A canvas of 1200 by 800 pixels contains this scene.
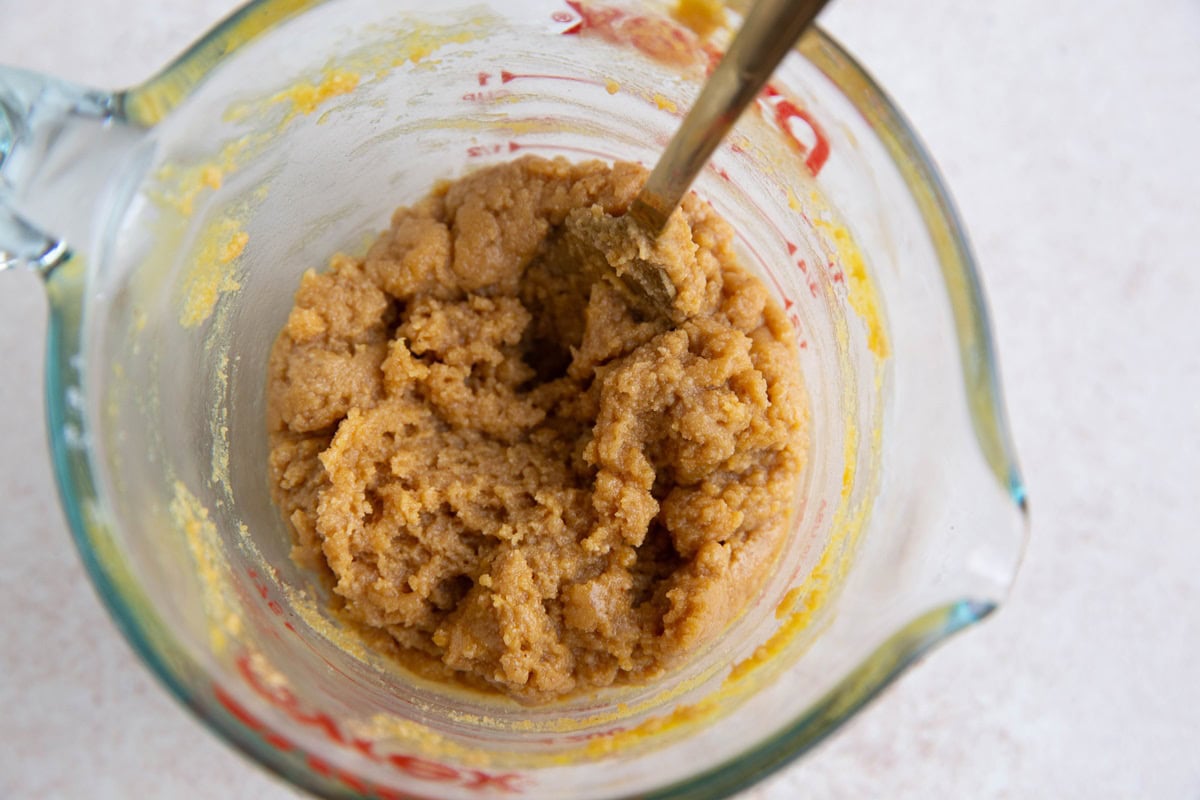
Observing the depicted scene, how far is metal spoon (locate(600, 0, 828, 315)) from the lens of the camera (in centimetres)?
99

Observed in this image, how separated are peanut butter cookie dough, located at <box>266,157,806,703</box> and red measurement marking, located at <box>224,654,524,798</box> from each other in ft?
0.50

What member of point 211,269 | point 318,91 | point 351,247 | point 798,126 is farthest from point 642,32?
point 211,269

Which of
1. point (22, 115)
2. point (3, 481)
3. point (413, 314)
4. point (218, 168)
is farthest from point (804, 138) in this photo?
point (3, 481)

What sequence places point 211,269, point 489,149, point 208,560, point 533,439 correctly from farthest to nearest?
point 489,149
point 533,439
point 211,269
point 208,560

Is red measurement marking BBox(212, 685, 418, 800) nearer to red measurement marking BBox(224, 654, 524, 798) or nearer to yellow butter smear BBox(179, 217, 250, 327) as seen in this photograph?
red measurement marking BBox(224, 654, 524, 798)

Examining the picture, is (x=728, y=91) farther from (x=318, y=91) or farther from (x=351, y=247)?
(x=351, y=247)

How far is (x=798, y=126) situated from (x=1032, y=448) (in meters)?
1.11

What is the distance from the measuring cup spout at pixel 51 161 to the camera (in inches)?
42.6

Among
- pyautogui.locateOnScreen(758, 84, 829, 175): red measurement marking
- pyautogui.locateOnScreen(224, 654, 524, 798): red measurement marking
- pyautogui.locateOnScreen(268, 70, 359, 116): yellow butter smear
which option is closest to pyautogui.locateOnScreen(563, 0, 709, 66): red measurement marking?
pyautogui.locateOnScreen(758, 84, 829, 175): red measurement marking

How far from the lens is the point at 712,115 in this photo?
1127 millimetres

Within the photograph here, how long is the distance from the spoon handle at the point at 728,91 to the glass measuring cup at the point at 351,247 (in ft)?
0.81

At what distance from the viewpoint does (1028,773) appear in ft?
6.29

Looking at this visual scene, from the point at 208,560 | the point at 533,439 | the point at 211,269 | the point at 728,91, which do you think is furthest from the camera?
the point at 533,439

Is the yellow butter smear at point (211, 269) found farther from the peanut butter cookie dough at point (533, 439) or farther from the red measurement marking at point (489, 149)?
the red measurement marking at point (489, 149)
